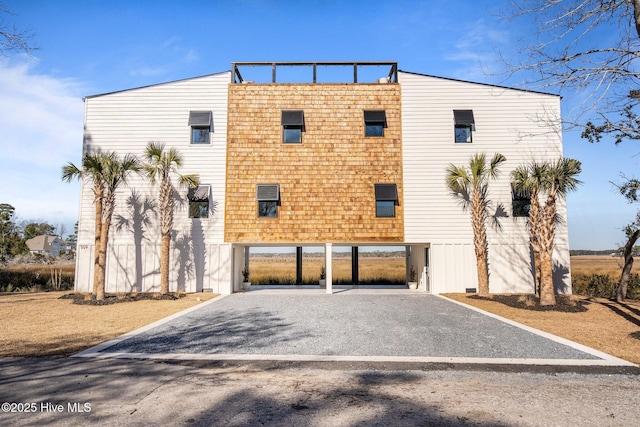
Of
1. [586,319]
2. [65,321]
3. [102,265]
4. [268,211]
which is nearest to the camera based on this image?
[65,321]

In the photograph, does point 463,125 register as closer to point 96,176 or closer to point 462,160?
point 462,160

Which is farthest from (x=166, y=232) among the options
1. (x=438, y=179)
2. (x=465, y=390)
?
(x=465, y=390)

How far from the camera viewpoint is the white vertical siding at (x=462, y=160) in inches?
620

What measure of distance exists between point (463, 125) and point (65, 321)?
16.1 meters

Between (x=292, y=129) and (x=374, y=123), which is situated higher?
(x=374, y=123)

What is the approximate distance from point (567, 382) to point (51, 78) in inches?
553

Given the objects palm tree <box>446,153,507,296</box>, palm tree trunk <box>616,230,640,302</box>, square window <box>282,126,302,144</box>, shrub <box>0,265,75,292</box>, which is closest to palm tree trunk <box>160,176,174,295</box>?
square window <box>282,126,302,144</box>

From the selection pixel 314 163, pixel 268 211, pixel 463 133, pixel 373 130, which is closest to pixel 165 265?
pixel 268 211

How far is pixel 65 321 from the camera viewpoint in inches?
361

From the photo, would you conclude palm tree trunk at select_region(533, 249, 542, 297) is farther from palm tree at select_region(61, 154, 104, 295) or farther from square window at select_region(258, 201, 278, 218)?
palm tree at select_region(61, 154, 104, 295)

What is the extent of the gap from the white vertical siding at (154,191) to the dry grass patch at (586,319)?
10.6 metres

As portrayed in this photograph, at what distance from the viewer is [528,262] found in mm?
15789

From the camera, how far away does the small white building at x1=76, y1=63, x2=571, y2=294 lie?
1573 cm

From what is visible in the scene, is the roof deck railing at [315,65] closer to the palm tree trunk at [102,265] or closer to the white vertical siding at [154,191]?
the white vertical siding at [154,191]
